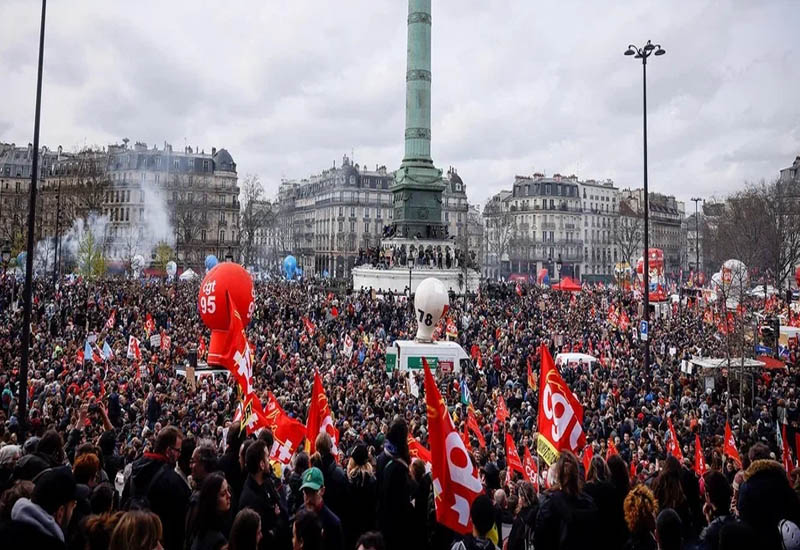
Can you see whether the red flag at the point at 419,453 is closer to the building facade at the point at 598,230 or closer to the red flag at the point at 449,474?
the red flag at the point at 449,474

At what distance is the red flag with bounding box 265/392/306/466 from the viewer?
973 cm

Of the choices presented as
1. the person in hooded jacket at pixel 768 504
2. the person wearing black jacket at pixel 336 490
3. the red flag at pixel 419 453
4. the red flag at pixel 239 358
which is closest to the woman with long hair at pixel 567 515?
the person in hooded jacket at pixel 768 504

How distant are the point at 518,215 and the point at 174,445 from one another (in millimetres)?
98801

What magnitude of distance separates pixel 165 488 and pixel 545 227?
97.9 meters

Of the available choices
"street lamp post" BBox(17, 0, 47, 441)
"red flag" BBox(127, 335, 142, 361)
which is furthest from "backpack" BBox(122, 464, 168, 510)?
"red flag" BBox(127, 335, 142, 361)

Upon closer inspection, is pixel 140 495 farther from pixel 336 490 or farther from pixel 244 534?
pixel 244 534

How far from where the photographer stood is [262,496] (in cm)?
504

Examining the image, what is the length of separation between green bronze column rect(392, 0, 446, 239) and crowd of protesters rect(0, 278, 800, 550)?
1377 centimetres

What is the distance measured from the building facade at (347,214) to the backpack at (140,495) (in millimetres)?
84963

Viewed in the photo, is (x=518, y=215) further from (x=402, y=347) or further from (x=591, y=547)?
(x=591, y=547)

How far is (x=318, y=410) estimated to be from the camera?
9.74m

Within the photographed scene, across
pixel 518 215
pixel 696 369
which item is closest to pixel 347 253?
pixel 518 215

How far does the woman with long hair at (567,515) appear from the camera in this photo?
4.76m

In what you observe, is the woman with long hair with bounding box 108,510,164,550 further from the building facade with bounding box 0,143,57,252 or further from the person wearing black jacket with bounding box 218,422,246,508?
the building facade with bounding box 0,143,57,252
